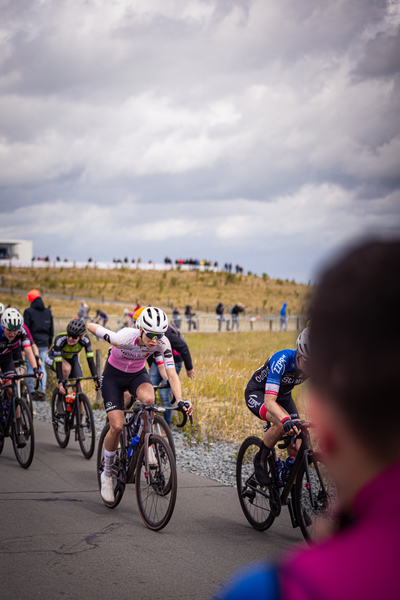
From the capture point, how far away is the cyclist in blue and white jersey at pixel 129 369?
18.9 feet

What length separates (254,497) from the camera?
527 cm

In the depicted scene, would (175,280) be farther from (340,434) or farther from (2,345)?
(340,434)

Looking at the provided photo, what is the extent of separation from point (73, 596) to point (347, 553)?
3839 mm

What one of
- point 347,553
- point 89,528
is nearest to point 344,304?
point 347,553

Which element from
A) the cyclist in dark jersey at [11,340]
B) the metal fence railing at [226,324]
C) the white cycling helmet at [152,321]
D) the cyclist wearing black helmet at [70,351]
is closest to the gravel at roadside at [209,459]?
the cyclist wearing black helmet at [70,351]

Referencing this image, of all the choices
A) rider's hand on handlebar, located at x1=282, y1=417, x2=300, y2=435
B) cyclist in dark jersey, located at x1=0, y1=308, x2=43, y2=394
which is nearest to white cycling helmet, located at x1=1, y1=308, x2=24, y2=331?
cyclist in dark jersey, located at x1=0, y1=308, x2=43, y2=394

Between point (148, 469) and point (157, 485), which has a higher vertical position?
point (148, 469)

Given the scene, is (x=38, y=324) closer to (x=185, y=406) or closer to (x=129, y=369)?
(x=129, y=369)

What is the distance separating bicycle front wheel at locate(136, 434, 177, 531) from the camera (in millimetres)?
5039

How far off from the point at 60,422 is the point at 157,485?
388 cm

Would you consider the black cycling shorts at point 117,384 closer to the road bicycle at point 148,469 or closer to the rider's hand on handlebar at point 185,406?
the road bicycle at point 148,469

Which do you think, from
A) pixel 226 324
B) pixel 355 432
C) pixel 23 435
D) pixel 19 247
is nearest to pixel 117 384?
pixel 23 435

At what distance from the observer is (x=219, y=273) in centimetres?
7506

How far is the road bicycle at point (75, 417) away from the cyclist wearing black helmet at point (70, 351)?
0.63 ft
